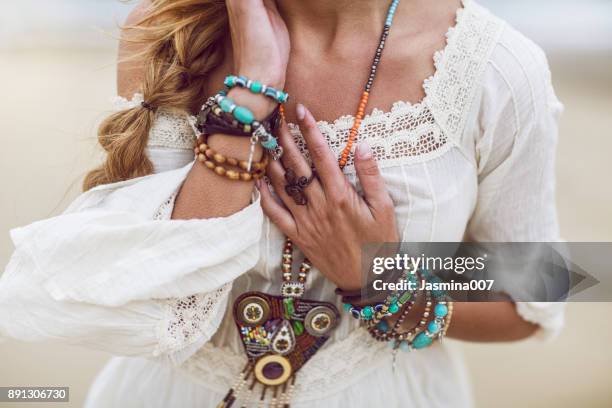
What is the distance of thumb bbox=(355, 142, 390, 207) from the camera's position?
1.00m

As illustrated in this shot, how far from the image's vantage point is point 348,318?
3.79 ft

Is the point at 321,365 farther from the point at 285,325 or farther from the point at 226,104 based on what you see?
the point at 226,104

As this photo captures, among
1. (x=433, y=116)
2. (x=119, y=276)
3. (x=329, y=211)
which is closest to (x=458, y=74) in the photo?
(x=433, y=116)

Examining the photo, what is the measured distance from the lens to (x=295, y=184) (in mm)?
1039

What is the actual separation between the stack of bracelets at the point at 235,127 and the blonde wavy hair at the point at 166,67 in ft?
0.49

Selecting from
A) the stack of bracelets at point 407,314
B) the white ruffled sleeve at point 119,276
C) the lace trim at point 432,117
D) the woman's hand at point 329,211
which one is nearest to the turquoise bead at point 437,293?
the stack of bracelets at point 407,314

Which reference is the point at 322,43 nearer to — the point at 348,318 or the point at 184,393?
the point at 348,318

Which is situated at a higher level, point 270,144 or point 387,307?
point 270,144

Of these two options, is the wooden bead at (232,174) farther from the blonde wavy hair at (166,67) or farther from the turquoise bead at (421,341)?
the turquoise bead at (421,341)

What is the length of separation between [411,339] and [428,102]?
1.39ft

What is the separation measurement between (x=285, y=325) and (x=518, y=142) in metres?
0.50

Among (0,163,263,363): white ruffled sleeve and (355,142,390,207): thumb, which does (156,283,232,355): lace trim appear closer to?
(0,163,263,363): white ruffled sleeve

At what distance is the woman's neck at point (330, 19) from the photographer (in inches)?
42.8

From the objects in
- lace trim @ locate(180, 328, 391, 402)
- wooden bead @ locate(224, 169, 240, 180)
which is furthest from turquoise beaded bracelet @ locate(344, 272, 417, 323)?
wooden bead @ locate(224, 169, 240, 180)
